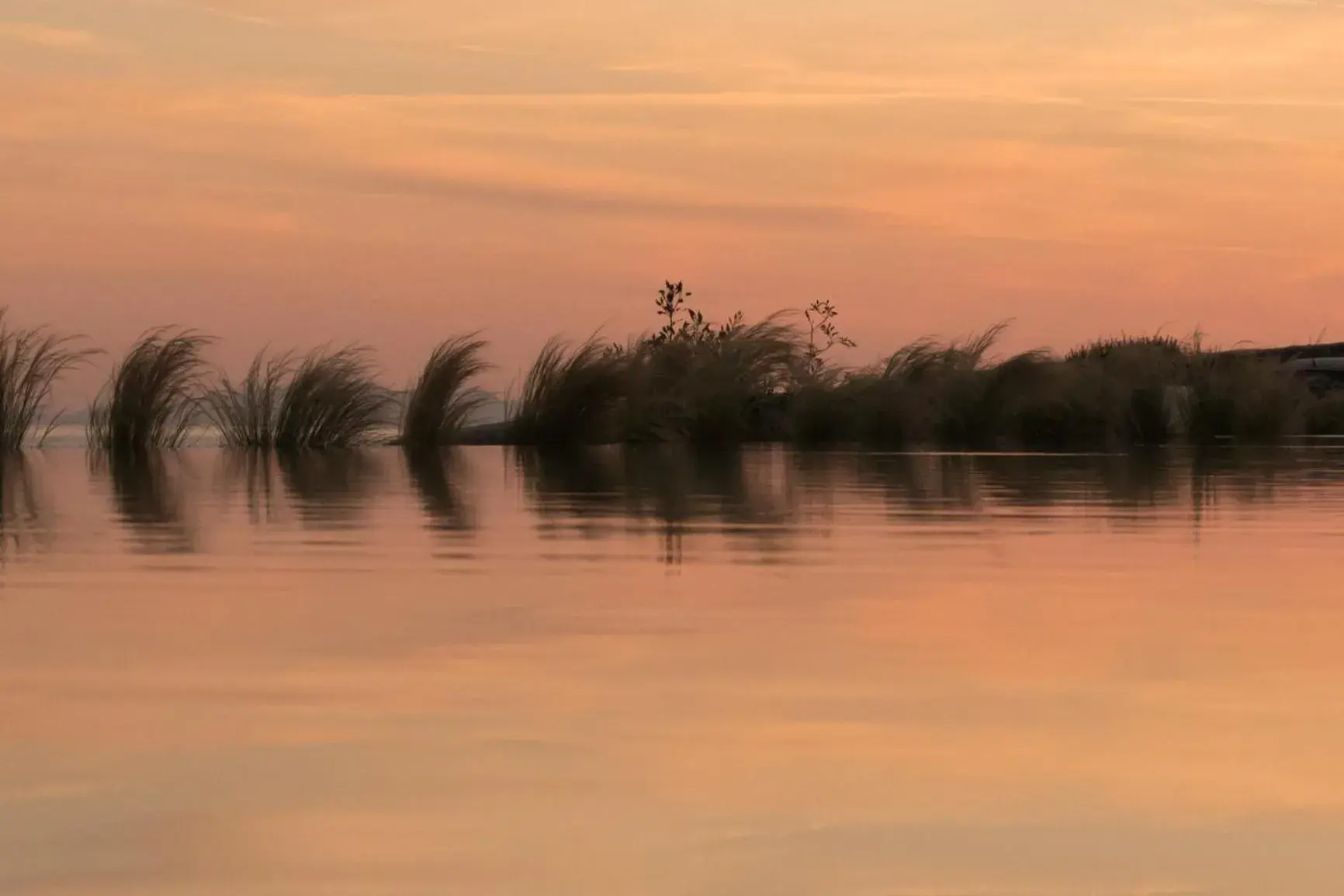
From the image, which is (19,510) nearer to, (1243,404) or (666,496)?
(666,496)

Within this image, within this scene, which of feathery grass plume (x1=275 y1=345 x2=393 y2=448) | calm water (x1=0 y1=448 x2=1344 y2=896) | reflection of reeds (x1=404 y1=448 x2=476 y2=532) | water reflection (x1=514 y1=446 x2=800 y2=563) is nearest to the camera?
calm water (x1=0 y1=448 x2=1344 y2=896)

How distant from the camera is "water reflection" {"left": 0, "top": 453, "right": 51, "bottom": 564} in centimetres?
482

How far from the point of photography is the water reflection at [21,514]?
190 inches

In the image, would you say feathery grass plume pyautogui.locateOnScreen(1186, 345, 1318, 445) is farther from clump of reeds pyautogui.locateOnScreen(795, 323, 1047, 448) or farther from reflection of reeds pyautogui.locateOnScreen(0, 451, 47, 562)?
reflection of reeds pyautogui.locateOnScreen(0, 451, 47, 562)

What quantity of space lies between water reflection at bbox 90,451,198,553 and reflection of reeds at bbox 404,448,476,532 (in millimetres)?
709

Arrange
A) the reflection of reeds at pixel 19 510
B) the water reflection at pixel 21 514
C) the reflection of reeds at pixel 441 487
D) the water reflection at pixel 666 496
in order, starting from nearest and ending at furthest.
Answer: the water reflection at pixel 21 514
the reflection of reeds at pixel 19 510
the water reflection at pixel 666 496
the reflection of reeds at pixel 441 487

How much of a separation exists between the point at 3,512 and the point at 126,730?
3957 millimetres

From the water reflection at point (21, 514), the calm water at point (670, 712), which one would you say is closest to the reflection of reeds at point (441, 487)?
the calm water at point (670, 712)

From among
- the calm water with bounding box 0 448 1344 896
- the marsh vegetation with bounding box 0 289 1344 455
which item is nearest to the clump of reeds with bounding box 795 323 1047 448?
the marsh vegetation with bounding box 0 289 1344 455

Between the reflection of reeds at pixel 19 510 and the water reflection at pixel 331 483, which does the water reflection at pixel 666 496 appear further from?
the reflection of reeds at pixel 19 510

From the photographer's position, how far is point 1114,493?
281 inches

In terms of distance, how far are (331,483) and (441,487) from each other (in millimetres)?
503

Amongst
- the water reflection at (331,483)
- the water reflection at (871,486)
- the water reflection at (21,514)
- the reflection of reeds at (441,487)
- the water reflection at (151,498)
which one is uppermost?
the water reflection at (21,514)

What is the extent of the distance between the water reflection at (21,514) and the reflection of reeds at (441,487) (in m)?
1.03
